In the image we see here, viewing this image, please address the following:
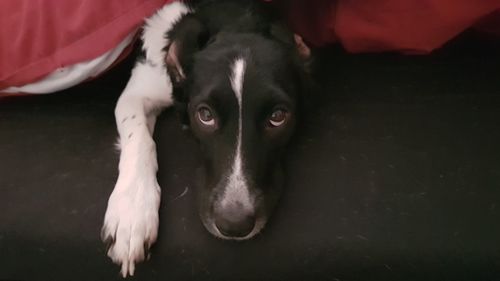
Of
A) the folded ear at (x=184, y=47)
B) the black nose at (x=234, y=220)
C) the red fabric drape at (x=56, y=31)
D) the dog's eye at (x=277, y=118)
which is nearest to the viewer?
the black nose at (x=234, y=220)

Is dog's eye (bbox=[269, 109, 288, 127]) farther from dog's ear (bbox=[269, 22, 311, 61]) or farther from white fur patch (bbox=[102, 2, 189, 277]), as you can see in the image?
white fur patch (bbox=[102, 2, 189, 277])

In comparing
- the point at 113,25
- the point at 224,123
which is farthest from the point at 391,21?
the point at 113,25

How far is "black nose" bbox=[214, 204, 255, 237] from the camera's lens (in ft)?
3.63

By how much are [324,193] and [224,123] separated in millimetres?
296

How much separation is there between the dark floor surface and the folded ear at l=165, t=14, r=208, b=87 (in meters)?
0.17

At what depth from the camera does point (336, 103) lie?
1503 millimetres

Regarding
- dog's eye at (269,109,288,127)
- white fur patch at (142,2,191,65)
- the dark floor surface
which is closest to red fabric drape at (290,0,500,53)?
the dark floor surface

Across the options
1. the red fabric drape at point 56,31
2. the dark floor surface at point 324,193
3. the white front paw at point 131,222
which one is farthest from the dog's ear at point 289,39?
the white front paw at point 131,222

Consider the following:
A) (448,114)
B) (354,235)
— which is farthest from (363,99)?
(354,235)

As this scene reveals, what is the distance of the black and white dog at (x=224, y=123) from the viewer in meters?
1.15

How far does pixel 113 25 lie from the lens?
4.81ft

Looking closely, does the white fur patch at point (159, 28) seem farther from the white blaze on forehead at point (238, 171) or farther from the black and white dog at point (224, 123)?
the white blaze on forehead at point (238, 171)

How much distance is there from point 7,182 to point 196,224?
1.69 feet

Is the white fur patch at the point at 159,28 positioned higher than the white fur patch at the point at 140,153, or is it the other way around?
the white fur patch at the point at 159,28
